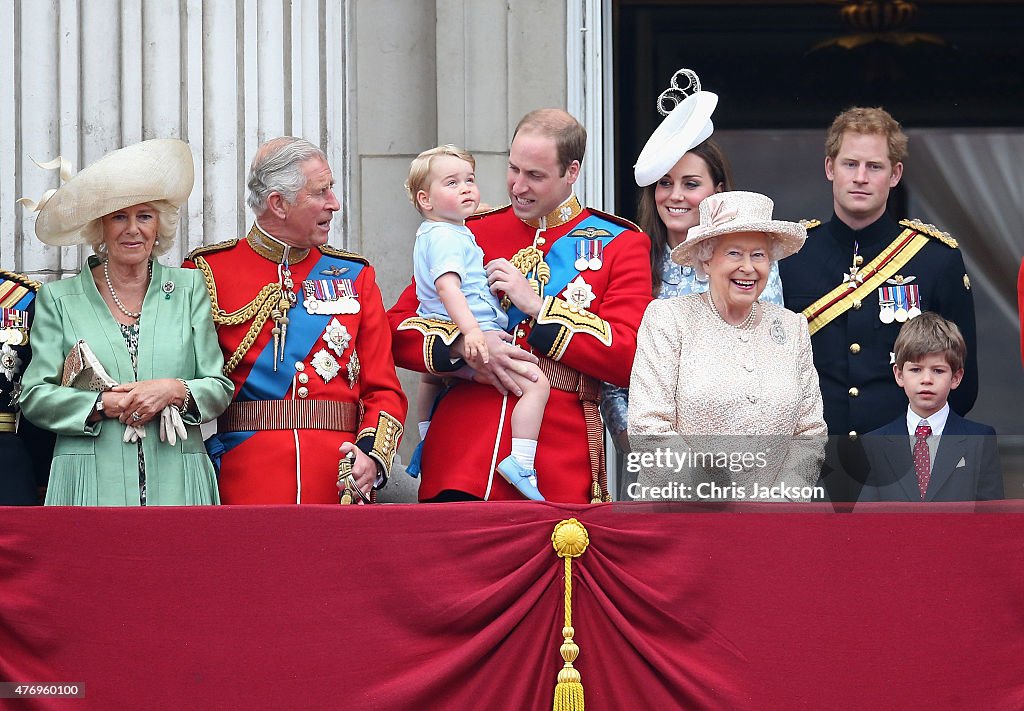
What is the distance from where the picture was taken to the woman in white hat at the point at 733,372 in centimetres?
532

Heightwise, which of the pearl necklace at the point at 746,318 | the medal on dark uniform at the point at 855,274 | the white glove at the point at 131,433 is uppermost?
the medal on dark uniform at the point at 855,274

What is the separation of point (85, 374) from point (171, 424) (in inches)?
11.3

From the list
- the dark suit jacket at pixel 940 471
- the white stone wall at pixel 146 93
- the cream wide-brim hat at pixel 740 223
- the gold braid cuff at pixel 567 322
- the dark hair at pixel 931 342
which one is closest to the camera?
the dark suit jacket at pixel 940 471

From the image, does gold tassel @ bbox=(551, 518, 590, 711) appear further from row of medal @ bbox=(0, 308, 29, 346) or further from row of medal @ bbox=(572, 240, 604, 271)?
row of medal @ bbox=(0, 308, 29, 346)

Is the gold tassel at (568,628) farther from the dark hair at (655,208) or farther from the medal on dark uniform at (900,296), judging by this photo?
the medal on dark uniform at (900,296)

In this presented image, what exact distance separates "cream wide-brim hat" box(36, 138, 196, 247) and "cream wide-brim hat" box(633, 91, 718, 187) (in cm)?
141

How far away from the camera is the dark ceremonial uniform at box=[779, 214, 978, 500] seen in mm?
5848

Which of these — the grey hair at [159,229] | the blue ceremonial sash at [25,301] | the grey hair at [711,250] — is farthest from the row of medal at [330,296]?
the grey hair at [711,250]

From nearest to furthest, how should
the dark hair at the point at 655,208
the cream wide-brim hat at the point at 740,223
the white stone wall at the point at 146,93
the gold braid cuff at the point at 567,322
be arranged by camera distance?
the cream wide-brim hat at the point at 740,223
the gold braid cuff at the point at 567,322
the dark hair at the point at 655,208
the white stone wall at the point at 146,93

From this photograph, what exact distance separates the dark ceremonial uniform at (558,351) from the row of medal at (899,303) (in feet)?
2.35

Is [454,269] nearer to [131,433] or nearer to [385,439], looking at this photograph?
[385,439]

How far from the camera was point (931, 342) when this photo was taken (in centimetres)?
566

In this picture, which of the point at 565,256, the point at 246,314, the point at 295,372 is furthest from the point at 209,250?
the point at 565,256

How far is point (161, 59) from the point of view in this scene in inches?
293
